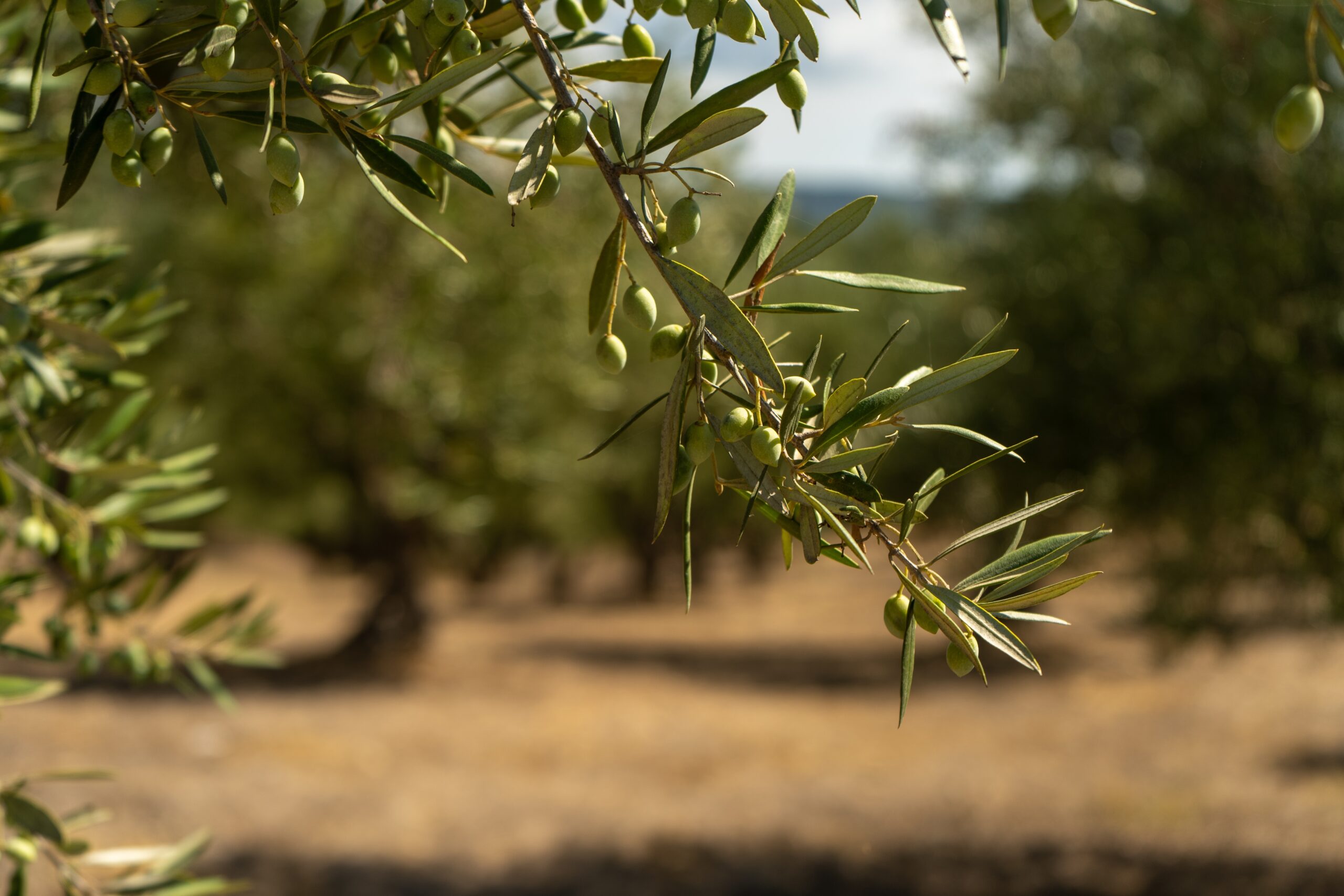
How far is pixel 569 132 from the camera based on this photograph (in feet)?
2.46

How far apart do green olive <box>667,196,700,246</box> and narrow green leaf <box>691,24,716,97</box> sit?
0.38 ft

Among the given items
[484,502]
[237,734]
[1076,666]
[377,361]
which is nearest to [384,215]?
[377,361]

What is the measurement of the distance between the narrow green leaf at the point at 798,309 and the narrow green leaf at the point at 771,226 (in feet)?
0.13

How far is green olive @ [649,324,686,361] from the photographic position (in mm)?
757

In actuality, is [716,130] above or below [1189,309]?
above

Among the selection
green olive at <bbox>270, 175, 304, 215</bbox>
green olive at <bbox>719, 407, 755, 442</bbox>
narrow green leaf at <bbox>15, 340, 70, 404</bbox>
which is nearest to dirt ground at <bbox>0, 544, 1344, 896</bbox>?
narrow green leaf at <bbox>15, 340, 70, 404</bbox>

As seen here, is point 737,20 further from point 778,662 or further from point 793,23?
point 778,662

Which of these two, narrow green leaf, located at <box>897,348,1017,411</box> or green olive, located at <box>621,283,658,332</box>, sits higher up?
green olive, located at <box>621,283,658,332</box>

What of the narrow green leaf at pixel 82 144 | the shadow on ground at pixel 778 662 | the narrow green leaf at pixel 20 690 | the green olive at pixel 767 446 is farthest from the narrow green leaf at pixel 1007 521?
the shadow on ground at pixel 778 662

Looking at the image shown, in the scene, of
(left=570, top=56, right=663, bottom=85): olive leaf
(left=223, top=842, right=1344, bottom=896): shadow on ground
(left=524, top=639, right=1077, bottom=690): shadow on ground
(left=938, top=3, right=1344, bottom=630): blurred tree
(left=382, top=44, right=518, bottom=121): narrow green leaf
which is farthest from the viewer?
(left=524, top=639, right=1077, bottom=690): shadow on ground

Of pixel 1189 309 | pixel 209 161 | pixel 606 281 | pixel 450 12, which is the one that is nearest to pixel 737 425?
pixel 606 281

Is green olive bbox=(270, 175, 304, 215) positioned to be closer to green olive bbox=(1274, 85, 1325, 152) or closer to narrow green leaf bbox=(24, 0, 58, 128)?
narrow green leaf bbox=(24, 0, 58, 128)

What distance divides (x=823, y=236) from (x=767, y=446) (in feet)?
0.65

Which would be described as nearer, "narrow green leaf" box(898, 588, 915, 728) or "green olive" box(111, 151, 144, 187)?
"narrow green leaf" box(898, 588, 915, 728)
